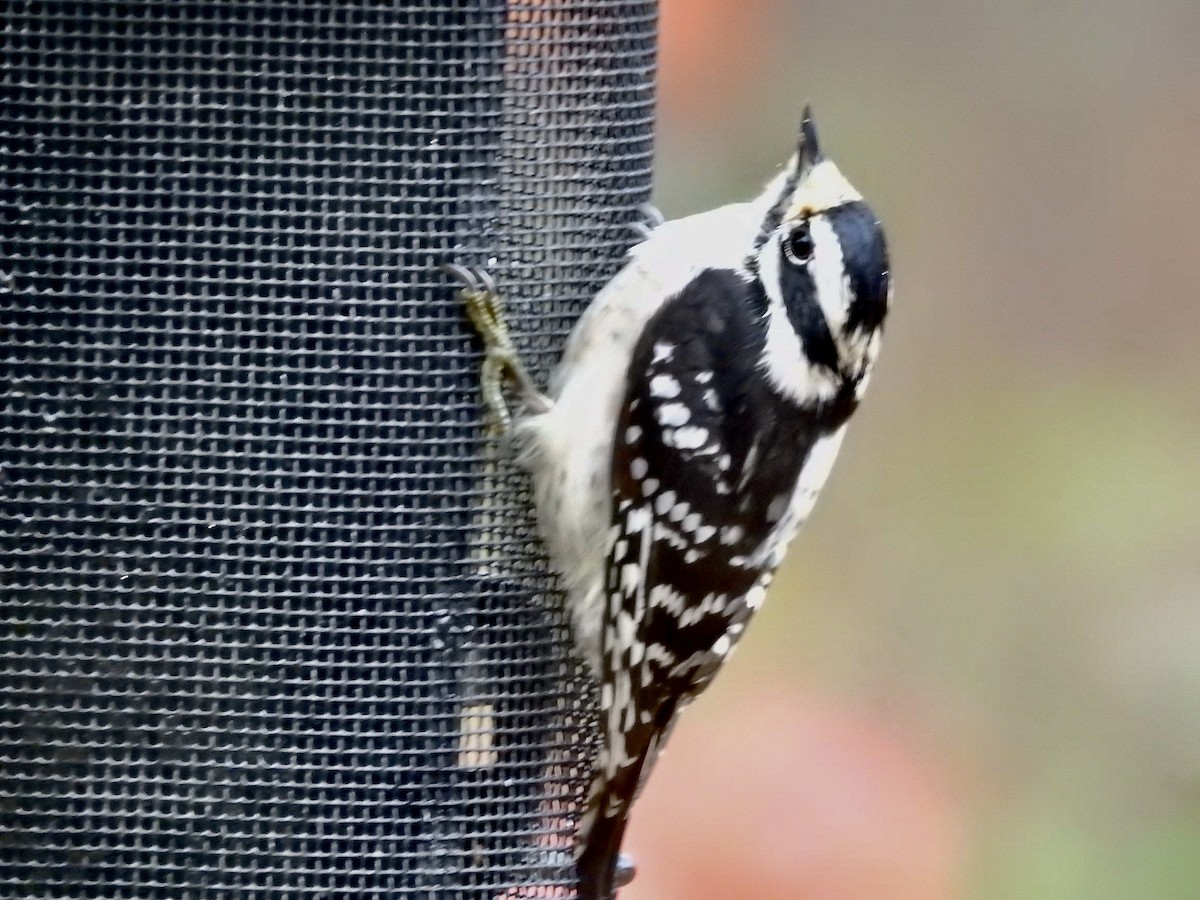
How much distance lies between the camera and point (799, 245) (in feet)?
5.37

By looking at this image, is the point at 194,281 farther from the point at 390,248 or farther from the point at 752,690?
the point at 752,690

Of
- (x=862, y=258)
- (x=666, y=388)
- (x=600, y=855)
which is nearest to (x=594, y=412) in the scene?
(x=666, y=388)

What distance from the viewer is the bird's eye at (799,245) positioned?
162cm

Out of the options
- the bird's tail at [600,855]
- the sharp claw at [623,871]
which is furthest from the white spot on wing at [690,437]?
the sharp claw at [623,871]

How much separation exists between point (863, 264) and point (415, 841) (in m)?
0.82

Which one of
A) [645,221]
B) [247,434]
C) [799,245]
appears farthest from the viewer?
[645,221]

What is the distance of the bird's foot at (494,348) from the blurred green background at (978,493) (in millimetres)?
724

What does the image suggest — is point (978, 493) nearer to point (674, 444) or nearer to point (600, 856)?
point (674, 444)

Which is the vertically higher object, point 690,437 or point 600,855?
point 690,437

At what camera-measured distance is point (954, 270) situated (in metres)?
2.36

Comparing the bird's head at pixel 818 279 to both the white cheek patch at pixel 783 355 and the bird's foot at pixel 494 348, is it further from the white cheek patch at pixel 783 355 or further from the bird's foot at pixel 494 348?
the bird's foot at pixel 494 348

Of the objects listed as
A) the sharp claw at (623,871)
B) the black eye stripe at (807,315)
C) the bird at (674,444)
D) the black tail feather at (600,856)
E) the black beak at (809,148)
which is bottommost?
the sharp claw at (623,871)

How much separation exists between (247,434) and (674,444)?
48cm

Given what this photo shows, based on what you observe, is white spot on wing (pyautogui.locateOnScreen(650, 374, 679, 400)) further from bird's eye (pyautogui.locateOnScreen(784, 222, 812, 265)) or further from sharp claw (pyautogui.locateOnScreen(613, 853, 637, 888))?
sharp claw (pyautogui.locateOnScreen(613, 853, 637, 888))
